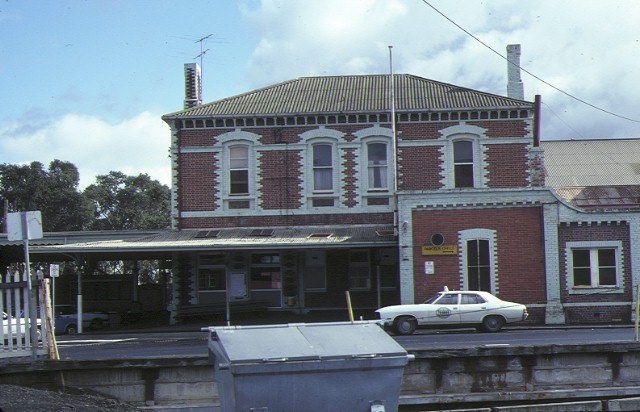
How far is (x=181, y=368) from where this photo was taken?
38.9ft

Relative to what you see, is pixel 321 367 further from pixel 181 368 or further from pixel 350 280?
pixel 350 280

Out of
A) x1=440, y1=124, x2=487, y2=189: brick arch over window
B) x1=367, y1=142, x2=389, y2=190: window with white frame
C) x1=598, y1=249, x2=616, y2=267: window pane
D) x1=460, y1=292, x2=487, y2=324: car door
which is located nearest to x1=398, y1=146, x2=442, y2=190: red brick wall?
x1=440, y1=124, x2=487, y2=189: brick arch over window

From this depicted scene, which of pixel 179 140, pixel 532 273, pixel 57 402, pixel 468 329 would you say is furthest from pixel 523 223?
pixel 57 402

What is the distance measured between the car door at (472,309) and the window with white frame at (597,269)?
5.39m

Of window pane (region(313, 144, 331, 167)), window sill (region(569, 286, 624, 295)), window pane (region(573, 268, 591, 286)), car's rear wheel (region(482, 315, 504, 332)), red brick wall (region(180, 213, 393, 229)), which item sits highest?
window pane (region(313, 144, 331, 167))

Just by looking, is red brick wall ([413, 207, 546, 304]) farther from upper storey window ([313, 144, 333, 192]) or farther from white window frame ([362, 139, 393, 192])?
upper storey window ([313, 144, 333, 192])

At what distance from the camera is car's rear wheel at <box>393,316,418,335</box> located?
2678cm

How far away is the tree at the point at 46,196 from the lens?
72312 millimetres

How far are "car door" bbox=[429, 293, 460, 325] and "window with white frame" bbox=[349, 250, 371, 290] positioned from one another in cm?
793

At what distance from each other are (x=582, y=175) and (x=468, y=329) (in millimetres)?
28684

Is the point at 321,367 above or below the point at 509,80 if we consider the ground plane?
below

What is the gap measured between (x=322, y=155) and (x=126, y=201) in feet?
150

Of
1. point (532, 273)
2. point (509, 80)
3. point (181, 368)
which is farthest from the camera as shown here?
point (509, 80)

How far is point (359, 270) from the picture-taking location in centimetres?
3516
